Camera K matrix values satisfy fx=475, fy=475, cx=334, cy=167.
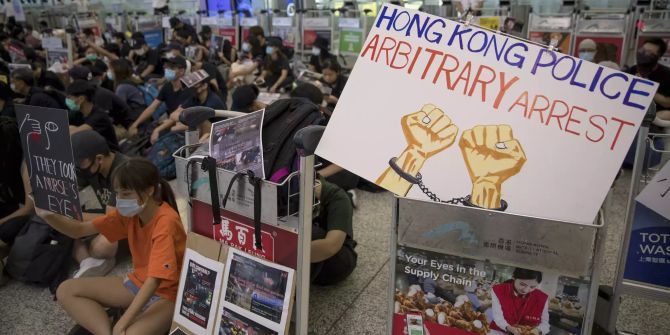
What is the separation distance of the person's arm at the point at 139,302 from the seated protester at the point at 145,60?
6.63 meters

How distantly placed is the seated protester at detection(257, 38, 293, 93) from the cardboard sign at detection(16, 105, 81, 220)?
498cm

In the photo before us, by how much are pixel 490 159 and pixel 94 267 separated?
8.47ft

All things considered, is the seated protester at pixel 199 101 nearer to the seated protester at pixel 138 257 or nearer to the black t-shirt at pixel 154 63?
the seated protester at pixel 138 257

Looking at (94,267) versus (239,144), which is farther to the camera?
(94,267)

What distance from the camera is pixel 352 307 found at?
8.54 feet

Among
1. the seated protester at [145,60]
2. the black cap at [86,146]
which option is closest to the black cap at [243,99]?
the black cap at [86,146]

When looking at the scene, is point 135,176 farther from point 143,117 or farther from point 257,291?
point 143,117

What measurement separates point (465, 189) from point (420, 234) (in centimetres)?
18

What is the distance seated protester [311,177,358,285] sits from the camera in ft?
7.39

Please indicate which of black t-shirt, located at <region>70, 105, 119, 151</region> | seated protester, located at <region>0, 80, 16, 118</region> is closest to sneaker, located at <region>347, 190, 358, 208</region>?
black t-shirt, located at <region>70, 105, 119, 151</region>

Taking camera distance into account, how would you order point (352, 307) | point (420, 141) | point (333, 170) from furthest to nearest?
point (333, 170) → point (352, 307) → point (420, 141)

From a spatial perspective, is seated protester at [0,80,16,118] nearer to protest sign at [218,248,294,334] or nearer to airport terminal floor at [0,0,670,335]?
airport terminal floor at [0,0,670,335]

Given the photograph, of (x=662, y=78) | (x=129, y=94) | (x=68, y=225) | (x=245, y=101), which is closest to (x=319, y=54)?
(x=129, y=94)

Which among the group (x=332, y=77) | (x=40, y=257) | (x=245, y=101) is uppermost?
(x=332, y=77)
